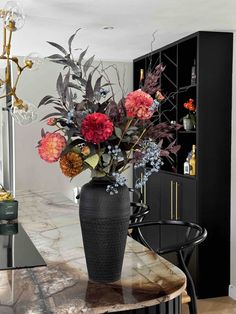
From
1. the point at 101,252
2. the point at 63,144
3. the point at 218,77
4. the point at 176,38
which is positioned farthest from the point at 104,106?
the point at 176,38

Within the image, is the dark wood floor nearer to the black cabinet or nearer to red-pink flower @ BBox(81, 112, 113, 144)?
the black cabinet

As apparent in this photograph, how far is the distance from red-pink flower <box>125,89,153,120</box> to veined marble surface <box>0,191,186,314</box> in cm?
60

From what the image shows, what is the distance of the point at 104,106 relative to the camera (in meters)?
1.51

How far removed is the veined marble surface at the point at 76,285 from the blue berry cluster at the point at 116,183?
34cm

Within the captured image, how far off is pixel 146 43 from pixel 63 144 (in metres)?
3.45

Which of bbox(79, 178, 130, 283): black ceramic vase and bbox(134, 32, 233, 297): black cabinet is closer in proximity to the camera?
bbox(79, 178, 130, 283): black ceramic vase

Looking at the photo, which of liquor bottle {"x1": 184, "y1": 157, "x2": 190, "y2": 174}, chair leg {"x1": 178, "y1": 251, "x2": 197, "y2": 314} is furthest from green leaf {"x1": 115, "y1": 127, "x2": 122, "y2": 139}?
liquor bottle {"x1": 184, "y1": 157, "x2": 190, "y2": 174}

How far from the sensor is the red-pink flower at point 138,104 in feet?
4.73

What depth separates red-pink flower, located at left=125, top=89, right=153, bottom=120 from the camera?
1.44 meters

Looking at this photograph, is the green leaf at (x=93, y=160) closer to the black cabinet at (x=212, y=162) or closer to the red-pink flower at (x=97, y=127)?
the red-pink flower at (x=97, y=127)

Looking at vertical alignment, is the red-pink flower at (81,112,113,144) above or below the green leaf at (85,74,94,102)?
below

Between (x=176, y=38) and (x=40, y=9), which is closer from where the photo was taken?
(x=40, y=9)

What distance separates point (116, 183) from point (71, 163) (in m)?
0.17

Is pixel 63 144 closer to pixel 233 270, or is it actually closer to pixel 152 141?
pixel 152 141
